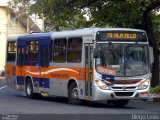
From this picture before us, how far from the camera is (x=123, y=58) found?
933 inches

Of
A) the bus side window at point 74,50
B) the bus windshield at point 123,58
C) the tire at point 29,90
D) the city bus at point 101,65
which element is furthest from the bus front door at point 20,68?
the bus windshield at point 123,58

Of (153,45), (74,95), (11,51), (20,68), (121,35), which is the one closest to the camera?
(121,35)

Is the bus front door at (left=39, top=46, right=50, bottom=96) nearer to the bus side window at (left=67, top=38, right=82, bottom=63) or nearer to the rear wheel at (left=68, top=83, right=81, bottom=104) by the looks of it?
the bus side window at (left=67, top=38, right=82, bottom=63)

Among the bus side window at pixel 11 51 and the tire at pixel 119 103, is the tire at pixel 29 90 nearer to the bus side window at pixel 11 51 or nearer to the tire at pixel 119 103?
the bus side window at pixel 11 51

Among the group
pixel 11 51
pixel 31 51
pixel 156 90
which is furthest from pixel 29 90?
pixel 156 90

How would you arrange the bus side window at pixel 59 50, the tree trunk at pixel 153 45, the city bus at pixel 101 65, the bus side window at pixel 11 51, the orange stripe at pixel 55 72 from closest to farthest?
the city bus at pixel 101 65
the orange stripe at pixel 55 72
the bus side window at pixel 59 50
the bus side window at pixel 11 51
the tree trunk at pixel 153 45

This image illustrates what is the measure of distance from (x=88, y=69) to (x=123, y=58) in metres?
1.47

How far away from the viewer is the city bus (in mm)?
23422

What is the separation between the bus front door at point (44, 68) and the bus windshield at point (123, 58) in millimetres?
4550

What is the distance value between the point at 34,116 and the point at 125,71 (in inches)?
259

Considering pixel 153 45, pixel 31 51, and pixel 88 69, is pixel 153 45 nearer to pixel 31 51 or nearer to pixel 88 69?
pixel 31 51

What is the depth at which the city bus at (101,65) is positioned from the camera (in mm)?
23422

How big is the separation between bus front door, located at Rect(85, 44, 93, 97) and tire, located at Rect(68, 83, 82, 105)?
99cm

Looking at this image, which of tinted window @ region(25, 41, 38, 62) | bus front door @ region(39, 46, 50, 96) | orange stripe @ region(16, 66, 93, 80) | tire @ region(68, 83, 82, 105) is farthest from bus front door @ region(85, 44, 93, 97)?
tinted window @ region(25, 41, 38, 62)
